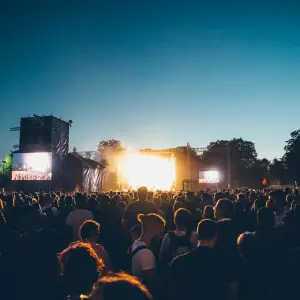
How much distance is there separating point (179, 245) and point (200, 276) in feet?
5.43

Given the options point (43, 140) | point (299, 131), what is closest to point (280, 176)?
point (299, 131)

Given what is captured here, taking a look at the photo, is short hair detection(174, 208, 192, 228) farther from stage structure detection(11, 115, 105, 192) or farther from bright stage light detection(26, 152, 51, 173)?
bright stage light detection(26, 152, 51, 173)

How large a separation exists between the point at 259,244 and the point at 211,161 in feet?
208

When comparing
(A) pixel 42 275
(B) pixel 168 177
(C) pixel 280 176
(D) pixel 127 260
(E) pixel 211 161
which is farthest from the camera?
(E) pixel 211 161

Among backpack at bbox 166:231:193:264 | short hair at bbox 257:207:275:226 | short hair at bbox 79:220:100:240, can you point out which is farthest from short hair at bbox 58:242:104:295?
short hair at bbox 257:207:275:226

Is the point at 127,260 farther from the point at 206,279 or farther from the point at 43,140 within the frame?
the point at 43,140

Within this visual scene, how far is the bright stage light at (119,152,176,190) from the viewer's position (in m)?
34.7

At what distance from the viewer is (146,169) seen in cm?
3481

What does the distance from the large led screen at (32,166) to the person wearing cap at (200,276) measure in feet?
111

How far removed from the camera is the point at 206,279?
2.76m

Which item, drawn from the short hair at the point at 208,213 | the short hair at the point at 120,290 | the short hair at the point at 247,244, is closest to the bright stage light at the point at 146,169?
the short hair at the point at 208,213

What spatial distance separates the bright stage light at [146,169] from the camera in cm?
3466

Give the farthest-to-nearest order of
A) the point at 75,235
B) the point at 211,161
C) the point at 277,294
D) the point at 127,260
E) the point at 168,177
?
the point at 211,161 → the point at 168,177 → the point at 75,235 → the point at 127,260 → the point at 277,294

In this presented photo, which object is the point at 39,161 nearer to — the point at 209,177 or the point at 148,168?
the point at 148,168
